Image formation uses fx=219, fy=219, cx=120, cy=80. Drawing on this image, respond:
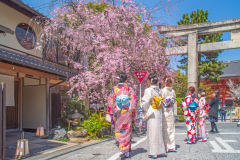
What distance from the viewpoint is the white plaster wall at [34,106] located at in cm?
1018

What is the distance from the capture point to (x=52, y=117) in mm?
10570

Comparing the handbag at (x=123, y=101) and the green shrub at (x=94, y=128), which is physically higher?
the handbag at (x=123, y=101)

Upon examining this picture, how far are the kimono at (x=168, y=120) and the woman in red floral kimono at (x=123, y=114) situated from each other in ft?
3.38

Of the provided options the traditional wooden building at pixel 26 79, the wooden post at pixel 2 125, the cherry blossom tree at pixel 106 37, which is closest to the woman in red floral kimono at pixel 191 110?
the cherry blossom tree at pixel 106 37

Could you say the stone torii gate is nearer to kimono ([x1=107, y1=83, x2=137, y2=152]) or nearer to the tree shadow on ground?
the tree shadow on ground

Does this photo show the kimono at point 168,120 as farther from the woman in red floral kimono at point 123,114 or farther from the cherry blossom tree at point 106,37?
the cherry blossom tree at point 106,37

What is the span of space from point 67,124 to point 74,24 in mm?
4663

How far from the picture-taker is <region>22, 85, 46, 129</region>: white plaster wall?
10.2m

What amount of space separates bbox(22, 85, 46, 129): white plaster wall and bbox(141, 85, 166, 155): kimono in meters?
6.34

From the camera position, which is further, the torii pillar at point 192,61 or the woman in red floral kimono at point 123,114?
the torii pillar at point 192,61

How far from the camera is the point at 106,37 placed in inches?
362

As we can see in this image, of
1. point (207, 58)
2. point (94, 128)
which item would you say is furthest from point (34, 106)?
point (207, 58)

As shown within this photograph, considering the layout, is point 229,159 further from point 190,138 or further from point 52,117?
point 52,117

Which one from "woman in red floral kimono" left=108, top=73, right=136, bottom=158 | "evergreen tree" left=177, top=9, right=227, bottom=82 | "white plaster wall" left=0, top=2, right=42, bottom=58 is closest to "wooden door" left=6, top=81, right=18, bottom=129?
"white plaster wall" left=0, top=2, right=42, bottom=58
